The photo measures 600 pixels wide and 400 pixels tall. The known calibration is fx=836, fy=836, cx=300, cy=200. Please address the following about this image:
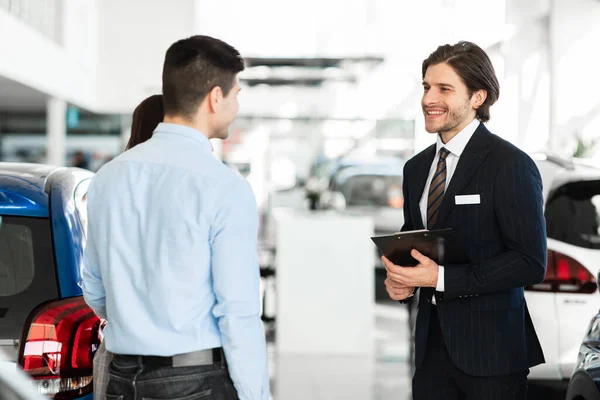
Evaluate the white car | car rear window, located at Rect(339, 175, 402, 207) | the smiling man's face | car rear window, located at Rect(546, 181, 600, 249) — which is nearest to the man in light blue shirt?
the smiling man's face

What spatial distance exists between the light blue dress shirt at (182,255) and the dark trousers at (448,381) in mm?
758

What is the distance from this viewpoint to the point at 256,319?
82.7 inches

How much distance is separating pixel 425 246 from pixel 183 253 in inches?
33.3

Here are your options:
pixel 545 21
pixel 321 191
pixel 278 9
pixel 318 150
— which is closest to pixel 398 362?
pixel 321 191

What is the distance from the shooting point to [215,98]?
2.15m

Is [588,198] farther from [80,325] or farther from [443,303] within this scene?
[80,325]

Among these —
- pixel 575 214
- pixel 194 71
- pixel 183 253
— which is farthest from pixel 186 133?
pixel 575 214

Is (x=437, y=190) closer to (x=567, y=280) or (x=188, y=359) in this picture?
(x=188, y=359)

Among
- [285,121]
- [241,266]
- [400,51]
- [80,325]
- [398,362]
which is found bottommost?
[398,362]

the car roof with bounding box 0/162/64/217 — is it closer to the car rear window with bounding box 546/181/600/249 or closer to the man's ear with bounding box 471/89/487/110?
the man's ear with bounding box 471/89/487/110

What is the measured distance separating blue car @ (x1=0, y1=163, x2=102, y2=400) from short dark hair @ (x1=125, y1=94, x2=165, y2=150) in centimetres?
31

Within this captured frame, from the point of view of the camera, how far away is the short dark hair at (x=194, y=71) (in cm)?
213

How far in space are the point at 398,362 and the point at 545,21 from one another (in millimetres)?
9125

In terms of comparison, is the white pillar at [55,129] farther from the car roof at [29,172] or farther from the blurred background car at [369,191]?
the car roof at [29,172]
